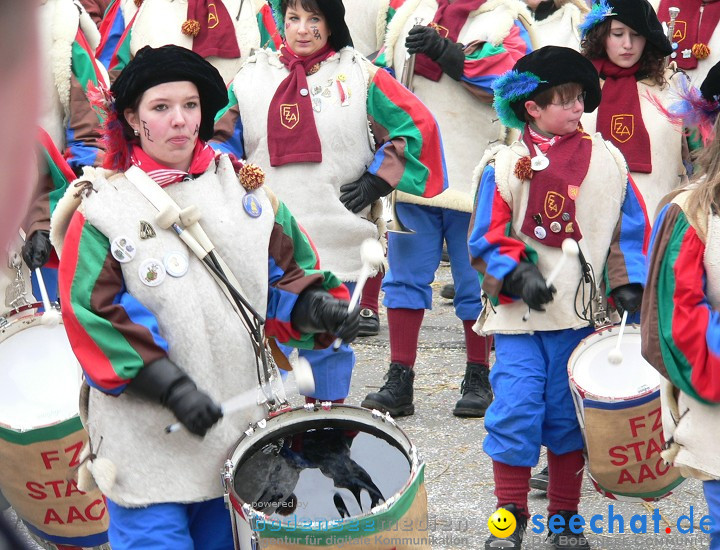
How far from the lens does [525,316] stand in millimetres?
4117

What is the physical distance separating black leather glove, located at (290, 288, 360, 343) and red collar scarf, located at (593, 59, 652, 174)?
244 centimetres

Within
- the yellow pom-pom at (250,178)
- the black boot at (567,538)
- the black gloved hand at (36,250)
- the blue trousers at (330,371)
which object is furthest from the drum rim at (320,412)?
the black gloved hand at (36,250)

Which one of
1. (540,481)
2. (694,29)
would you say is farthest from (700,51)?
(540,481)

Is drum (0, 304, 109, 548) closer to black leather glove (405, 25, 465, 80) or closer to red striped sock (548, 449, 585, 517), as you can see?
red striped sock (548, 449, 585, 517)

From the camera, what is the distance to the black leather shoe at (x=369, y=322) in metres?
7.03

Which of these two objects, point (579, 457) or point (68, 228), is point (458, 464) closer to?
point (579, 457)

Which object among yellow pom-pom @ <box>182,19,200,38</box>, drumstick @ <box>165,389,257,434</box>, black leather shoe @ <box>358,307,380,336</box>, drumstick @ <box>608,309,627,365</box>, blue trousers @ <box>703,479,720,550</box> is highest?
yellow pom-pom @ <box>182,19,200,38</box>

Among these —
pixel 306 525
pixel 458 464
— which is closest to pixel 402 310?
pixel 458 464

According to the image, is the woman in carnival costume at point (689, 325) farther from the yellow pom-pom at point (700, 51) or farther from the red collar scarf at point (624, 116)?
the yellow pom-pom at point (700, 51)

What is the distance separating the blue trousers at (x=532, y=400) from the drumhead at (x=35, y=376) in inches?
59.9

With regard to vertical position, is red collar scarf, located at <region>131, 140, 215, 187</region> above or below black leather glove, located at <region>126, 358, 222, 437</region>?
above

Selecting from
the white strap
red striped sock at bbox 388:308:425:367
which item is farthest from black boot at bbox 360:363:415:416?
the white strap

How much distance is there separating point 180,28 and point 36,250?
7.50 feet

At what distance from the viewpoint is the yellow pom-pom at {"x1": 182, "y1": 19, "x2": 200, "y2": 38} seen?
636 centimetres
